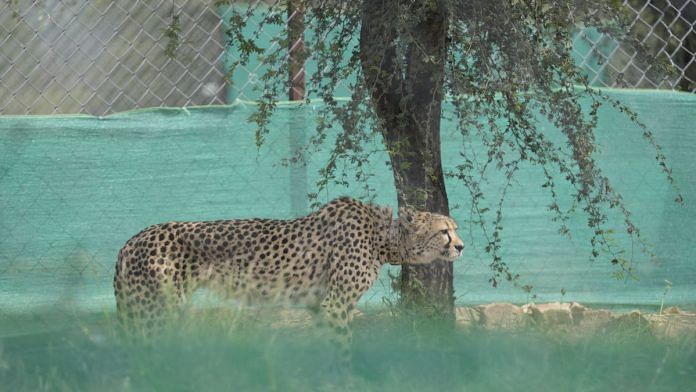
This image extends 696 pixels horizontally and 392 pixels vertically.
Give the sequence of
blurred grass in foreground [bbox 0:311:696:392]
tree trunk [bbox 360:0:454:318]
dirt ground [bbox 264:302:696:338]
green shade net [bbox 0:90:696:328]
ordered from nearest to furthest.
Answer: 1. blurred grass in foreground [bbox 0:311:696:392]
2. tree trunk [bbox 360:0:454:318]
3. dirt ground [bbox 264:302:696:338]
4. green shade net [bbox 0:90:696:328]

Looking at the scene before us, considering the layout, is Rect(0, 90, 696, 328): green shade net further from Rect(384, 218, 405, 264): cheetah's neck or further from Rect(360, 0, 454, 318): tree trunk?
Rect(384, 218, 405, 264): cheetah's neck

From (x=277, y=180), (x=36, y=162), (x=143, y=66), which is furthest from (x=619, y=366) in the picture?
(x=143, y=66)

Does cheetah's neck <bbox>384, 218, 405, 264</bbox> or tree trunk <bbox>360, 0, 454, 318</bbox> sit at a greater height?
tree trunk <bbox>360, 0, 454, 318</bbox>

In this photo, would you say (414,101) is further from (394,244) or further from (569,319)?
(569,319)

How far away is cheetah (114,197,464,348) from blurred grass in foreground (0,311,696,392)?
14 centimetres

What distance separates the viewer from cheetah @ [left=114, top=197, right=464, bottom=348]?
383cm

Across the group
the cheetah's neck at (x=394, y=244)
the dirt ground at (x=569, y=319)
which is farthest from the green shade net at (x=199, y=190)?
the cheetah's neck at (x=394, y=244)

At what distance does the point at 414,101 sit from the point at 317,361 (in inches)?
53.1

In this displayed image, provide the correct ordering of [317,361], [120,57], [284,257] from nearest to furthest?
[317,361], [284,257], [120,57]

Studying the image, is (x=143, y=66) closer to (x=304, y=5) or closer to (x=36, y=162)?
(x=36, y=162)

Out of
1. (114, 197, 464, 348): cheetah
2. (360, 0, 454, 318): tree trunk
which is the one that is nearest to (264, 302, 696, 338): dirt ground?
(360, 0, 454, 318): tree trunk

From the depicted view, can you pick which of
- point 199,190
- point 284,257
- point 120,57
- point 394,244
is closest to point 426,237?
point 394,244

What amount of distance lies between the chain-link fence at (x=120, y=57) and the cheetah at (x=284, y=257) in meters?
1.72

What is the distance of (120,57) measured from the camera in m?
5.89
